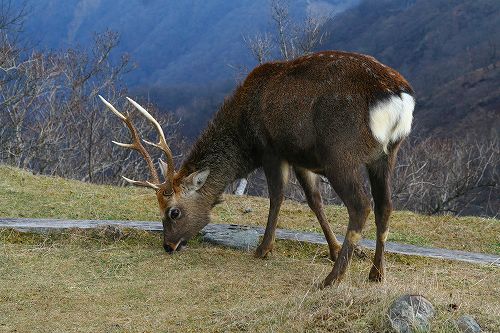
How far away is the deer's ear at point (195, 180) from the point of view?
24.7 ft

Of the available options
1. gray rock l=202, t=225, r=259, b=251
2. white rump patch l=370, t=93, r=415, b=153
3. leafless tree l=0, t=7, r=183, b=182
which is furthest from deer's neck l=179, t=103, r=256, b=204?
leafless tree l=0, t=7, r=183, b=182

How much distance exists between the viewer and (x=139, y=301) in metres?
5.94

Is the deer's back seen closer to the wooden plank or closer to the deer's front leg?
the deer's front leg

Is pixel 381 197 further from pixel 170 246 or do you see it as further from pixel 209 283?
pixel 170 246

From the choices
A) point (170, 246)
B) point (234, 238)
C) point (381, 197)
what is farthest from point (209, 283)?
point (381, 197)

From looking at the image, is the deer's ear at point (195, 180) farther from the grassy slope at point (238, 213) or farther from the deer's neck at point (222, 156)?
the grassy slope at point (238, 213)

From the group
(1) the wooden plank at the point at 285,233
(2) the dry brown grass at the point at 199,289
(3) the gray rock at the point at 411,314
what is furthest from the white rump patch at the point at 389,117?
(1) the wooden plank at the point at 285,233

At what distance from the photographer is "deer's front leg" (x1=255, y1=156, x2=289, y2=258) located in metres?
7.18

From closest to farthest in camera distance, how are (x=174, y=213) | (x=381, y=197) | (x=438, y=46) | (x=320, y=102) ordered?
(x=320, y=102), (x=381, y=197), (x=174, y=213), (x=438, y=46)

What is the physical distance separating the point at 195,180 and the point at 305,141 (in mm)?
1572

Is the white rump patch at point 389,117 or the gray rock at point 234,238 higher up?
the white rump patch at point 389,117

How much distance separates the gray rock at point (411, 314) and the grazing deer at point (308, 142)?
4.21 feet

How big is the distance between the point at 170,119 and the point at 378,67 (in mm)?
21011

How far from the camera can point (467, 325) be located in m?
4.74
